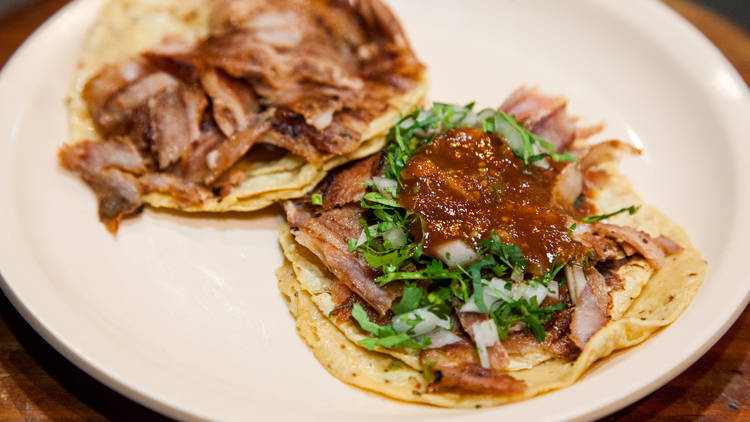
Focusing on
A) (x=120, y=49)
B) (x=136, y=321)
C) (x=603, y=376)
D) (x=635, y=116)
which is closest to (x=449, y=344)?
(x=603, y=376)

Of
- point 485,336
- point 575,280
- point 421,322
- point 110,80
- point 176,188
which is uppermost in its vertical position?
point 575,280

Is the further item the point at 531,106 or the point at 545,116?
the point at 531,106

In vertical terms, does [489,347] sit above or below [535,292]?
below

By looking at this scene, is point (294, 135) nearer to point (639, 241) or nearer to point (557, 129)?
point (557, 129)

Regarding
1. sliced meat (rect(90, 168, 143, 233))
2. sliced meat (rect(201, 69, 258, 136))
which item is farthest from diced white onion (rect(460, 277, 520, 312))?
sliced meat (rect(90, 168, 143, 233))

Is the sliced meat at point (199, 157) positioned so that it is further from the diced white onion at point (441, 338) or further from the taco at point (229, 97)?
the diced white onion at point (441, 338)

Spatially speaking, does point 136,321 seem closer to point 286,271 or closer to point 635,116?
point 286,271

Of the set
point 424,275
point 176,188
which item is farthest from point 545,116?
point 176,188

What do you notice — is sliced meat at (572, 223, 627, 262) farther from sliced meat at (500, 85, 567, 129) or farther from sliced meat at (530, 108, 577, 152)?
sliced meat at (500, 85, 567, 129)
